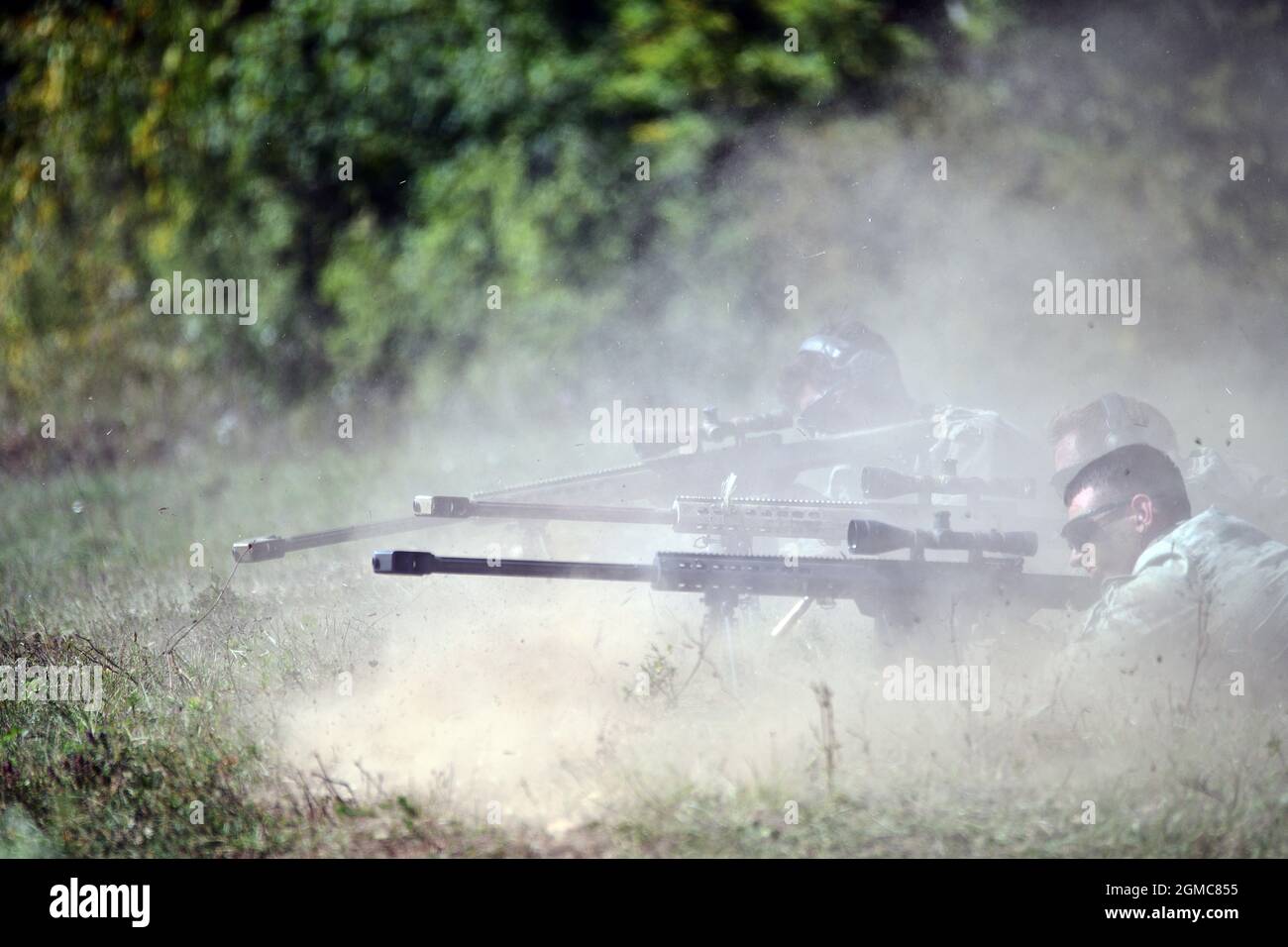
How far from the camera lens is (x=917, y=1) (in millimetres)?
13977

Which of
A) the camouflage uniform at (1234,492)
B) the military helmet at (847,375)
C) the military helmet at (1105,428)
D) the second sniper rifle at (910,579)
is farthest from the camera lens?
the military helmet at (847,375)

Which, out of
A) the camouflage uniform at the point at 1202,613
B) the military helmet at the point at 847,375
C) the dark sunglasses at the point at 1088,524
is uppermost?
the military helmet at the point at 847,375

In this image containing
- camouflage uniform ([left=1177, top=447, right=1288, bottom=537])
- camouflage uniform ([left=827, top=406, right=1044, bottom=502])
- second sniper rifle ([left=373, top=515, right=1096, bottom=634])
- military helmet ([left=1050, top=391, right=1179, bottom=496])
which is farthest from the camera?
camouflage uniform ([left=827, top=406, right=1044, bottom=502])

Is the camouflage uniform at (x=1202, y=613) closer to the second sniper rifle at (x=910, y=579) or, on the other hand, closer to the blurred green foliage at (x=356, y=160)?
the second sniper rifle at (x=910, y=579)

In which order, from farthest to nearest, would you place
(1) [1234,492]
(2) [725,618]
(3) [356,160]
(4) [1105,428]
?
(3) [356,160]
(1) [1234,492]
(4) [1105,428]
(2) [725,618]

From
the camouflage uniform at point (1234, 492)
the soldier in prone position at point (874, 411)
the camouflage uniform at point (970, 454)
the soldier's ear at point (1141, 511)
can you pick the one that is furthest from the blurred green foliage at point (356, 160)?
the soldier's ear at point (1141, 511)

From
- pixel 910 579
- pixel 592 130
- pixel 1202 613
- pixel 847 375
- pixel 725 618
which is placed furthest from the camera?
pixel 592 130

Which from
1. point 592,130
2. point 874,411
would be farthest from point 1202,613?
point 592,130

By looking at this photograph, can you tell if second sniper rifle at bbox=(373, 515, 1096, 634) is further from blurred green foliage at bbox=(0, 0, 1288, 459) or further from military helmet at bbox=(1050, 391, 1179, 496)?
blurred green foliage at bbox=(0, 0, 1288, 459)

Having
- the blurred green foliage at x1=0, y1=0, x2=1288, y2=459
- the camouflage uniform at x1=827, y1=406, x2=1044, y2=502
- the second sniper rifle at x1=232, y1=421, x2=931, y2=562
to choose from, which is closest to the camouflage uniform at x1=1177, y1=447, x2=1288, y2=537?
the camouflage uniform at x1=827, y1=406, x2=1044, y2=502

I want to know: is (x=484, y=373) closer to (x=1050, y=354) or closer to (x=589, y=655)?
(x=1050, y=354)

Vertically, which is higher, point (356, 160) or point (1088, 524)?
point (356, 160)

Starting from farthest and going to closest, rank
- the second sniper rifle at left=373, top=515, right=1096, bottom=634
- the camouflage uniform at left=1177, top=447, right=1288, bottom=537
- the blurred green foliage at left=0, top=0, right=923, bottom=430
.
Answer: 1. the blurred green foliage at left=0, top=0, right=923, bottom=430
2. the camouflage uniform at left=1177, top=447, right=1288, bottom=537
3. the second sniper rifle at left=373, top=515, right=1096, bottom=634

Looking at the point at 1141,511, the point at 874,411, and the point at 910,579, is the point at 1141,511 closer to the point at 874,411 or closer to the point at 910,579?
the point at 910,579
